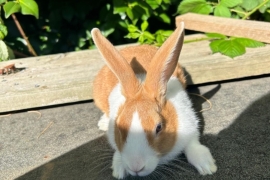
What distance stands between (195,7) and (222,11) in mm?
246

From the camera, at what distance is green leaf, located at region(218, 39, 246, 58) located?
9.90 ft

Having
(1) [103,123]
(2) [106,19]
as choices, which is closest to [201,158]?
(1) [103,123]

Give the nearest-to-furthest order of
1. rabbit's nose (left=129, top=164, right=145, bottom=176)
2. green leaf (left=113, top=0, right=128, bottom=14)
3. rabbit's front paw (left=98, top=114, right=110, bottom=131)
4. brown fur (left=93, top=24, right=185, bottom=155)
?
rabbit's nose (left=129, top=164, right=145, bottom=176) → brown fur (left=93, top=24, right=185, bottom=155) → rabbit's front paw (left=98, top=114, right=110, bottom=131) → green leaf (left=113, top=0, right=128, bottom=14)

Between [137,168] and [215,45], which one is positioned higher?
[137,168]

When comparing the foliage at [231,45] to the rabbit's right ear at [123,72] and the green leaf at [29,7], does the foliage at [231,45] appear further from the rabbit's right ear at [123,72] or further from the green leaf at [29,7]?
the green leaf at [29,7]

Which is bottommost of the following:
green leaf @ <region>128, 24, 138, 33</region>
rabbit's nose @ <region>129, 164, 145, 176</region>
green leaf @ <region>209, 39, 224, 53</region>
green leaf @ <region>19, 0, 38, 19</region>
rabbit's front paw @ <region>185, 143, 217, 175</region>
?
green leaf @ <region>128, 24, 138, 33</region>

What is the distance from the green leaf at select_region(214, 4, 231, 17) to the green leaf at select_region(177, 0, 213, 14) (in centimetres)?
6

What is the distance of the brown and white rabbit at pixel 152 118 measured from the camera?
78.8 inches

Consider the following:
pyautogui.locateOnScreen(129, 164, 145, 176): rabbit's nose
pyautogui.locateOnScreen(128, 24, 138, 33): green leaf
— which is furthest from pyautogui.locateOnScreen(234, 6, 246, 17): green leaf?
pyautogui.locateOnScreen(129, 164, 145, 176): rabbit's nose

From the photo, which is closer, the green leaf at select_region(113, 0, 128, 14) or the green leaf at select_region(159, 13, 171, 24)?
the green leaf at select_region(113, 0, 128, 14)

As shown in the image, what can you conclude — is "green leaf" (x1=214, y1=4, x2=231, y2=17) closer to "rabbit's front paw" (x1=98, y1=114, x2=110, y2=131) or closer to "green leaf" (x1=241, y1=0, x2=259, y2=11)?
"green leaf" (x1=241, y1=0, x2=259, y2=11)

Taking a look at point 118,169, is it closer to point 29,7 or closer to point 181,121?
point 181,121

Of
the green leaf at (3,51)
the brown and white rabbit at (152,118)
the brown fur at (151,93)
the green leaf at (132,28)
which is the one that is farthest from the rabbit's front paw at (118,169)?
the green leaf at (3,51)

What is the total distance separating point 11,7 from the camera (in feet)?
9.92
